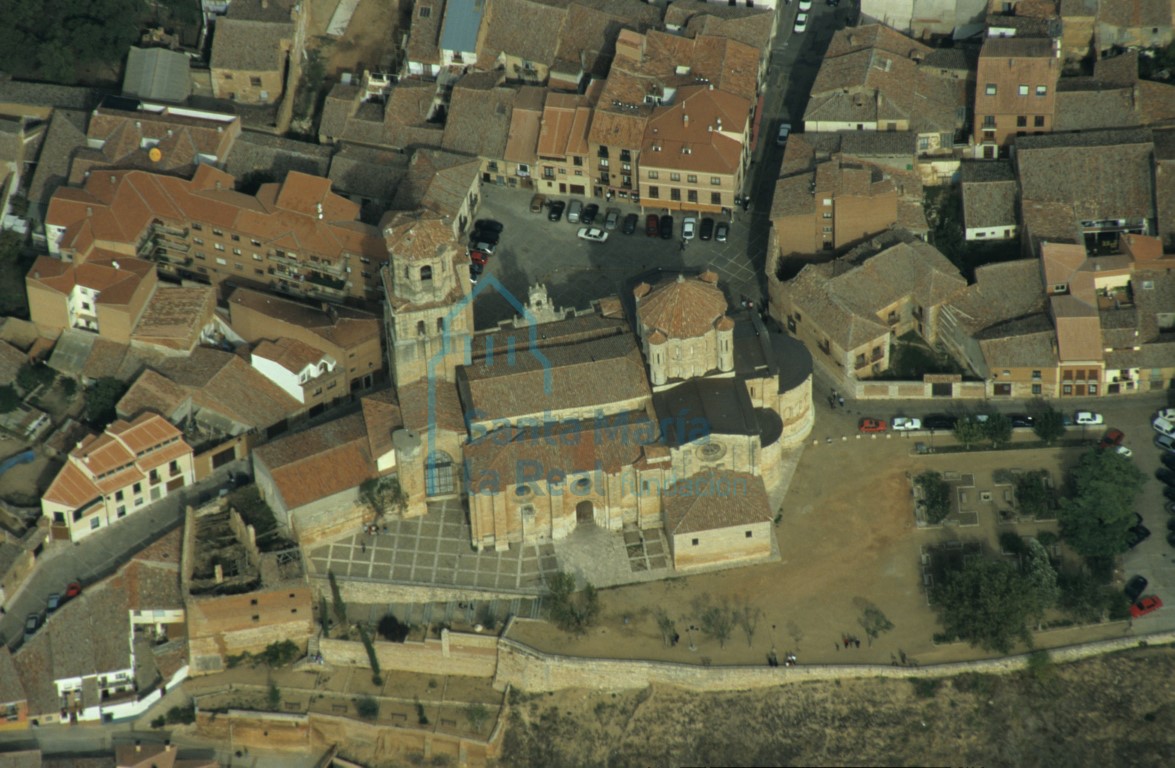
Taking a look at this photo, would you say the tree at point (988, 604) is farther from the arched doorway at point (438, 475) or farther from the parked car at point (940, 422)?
the arched doorway at point (438, 475)

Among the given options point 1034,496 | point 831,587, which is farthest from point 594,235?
point 1034,496

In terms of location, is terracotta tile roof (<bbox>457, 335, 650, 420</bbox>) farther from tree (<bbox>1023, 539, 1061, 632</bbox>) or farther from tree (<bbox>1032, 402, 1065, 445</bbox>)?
tree (<bbox>1023, 539, 1061, 632</bbox>)

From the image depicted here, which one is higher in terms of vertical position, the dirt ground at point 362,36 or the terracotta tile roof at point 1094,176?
the dirt ground at point 362,36

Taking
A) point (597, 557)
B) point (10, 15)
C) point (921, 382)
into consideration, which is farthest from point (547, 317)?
point (10, 15)

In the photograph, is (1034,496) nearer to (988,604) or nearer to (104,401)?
(988,604)

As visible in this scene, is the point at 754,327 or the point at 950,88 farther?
the point at 950,88

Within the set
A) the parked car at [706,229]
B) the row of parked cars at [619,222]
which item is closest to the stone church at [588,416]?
the parked car at [706,229]

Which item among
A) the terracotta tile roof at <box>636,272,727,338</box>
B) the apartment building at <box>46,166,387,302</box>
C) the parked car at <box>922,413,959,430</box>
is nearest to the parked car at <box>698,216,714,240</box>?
the terracotta tile roof at <box>636,272,727,338</box>

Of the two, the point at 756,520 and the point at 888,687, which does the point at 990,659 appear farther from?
the point at 756,520
